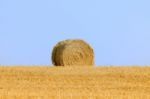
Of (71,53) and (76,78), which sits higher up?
(71,53)

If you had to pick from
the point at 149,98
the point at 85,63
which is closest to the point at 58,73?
the point at 85,63

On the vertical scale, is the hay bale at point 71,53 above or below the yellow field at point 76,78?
above

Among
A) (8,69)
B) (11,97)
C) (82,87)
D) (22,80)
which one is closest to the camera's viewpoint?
(11,97)

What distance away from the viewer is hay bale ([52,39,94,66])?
1877cm

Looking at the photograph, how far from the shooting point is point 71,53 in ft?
62.0

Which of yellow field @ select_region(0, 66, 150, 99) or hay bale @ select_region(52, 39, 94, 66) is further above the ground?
hay bale @ select_region(52, 39, 94, 66)

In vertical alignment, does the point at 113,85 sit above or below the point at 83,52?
below

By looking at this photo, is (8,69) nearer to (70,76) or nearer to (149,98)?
(70,76)

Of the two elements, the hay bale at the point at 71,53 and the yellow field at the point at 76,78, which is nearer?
the yellow field at the point at 76,78

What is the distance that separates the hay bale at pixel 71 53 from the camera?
18766 mm

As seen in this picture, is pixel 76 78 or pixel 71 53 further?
pixel 71 53

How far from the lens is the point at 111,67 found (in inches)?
707

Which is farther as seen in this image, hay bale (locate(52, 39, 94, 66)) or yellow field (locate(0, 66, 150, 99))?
hay bale (locate(52, 39, 94, 66))

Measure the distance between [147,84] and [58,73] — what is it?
9.13 ft
